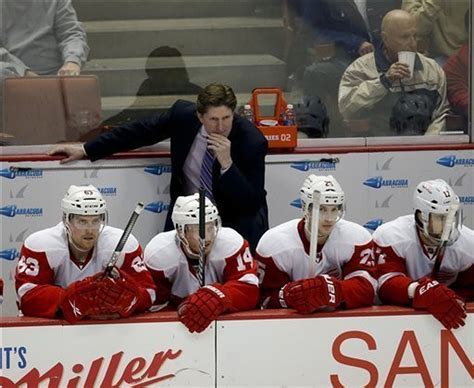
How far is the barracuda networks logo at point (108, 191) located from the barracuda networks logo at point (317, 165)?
0.96 metres

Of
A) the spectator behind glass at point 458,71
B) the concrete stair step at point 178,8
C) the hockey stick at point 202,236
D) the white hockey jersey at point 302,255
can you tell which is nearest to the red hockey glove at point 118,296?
the hockey stick at point 202,236

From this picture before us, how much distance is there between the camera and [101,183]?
718 centimetres

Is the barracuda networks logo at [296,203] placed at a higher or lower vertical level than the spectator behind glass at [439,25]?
lower

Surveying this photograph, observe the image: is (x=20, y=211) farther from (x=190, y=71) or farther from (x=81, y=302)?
(x=81, y=302)

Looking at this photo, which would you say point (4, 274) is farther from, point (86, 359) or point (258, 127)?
point (86, 359)

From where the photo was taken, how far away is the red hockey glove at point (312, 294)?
529 centimetres

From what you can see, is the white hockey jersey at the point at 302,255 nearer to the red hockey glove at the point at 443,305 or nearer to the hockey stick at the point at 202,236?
the hockey stick at the point at 202,236

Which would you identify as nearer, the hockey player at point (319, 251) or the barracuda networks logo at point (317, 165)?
the hockey player at point (319, 251)

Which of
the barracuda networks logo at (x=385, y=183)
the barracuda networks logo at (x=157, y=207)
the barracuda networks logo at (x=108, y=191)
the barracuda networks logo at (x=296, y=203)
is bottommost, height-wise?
the barracuda networks logo at (x=296, y=203)

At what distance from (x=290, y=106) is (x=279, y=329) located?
2354 mm

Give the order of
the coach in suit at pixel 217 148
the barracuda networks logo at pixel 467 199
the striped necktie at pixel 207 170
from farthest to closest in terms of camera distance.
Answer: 1. the barracuda networks logo at pixel 467 199
2. the striped necktie at pixel 207 170
3. the coach in suit at pixel 217 148

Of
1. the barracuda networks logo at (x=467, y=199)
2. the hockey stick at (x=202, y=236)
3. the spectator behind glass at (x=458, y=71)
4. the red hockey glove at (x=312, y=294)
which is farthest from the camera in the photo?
the spectator behind glass at (x=458, y=71)

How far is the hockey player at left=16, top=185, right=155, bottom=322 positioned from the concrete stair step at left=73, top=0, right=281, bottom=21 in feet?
6.54

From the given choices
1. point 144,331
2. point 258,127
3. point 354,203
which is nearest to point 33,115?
point 258,127
